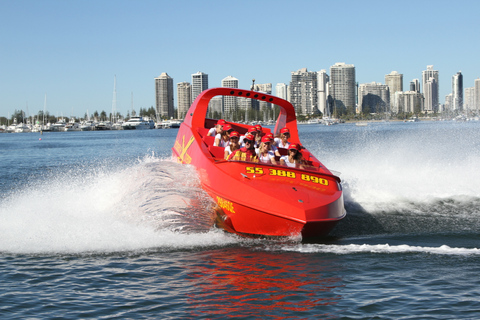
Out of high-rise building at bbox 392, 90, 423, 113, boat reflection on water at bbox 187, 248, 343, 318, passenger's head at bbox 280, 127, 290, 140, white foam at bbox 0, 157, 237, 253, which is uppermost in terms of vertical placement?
high-rise building at bbox 392, 90, 423, 113

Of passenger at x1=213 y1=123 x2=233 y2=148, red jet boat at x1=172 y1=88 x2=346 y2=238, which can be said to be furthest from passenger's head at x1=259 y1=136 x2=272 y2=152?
passenger at x1=213 y1=123 x2=233 y2=148

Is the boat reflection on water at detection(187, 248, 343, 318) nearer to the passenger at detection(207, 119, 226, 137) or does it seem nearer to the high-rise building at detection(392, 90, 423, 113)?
the passenger at detection(207, 119, 226, 137)

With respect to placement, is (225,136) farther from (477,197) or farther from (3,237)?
(477,197)

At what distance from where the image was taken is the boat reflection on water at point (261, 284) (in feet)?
21.1

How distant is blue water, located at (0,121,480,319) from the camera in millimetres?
6492

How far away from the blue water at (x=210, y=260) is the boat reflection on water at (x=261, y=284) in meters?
0.01

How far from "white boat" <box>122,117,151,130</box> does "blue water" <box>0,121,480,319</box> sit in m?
128

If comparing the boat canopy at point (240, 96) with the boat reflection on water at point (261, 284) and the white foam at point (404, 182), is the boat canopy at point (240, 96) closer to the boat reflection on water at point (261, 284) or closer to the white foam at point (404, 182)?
the white foam at point (404, 182)

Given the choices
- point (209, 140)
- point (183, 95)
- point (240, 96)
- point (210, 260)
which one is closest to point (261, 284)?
point (210, 260)

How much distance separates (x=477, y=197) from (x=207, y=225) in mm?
7206

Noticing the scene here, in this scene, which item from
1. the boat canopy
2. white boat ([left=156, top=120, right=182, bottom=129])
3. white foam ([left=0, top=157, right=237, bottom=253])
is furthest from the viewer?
white boat ([left=156, top=120, right=182, bottom=129])

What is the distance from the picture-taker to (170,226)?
9.43 metres

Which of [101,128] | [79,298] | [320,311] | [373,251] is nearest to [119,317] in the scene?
[79,298]

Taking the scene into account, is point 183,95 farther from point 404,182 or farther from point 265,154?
point 265,154
